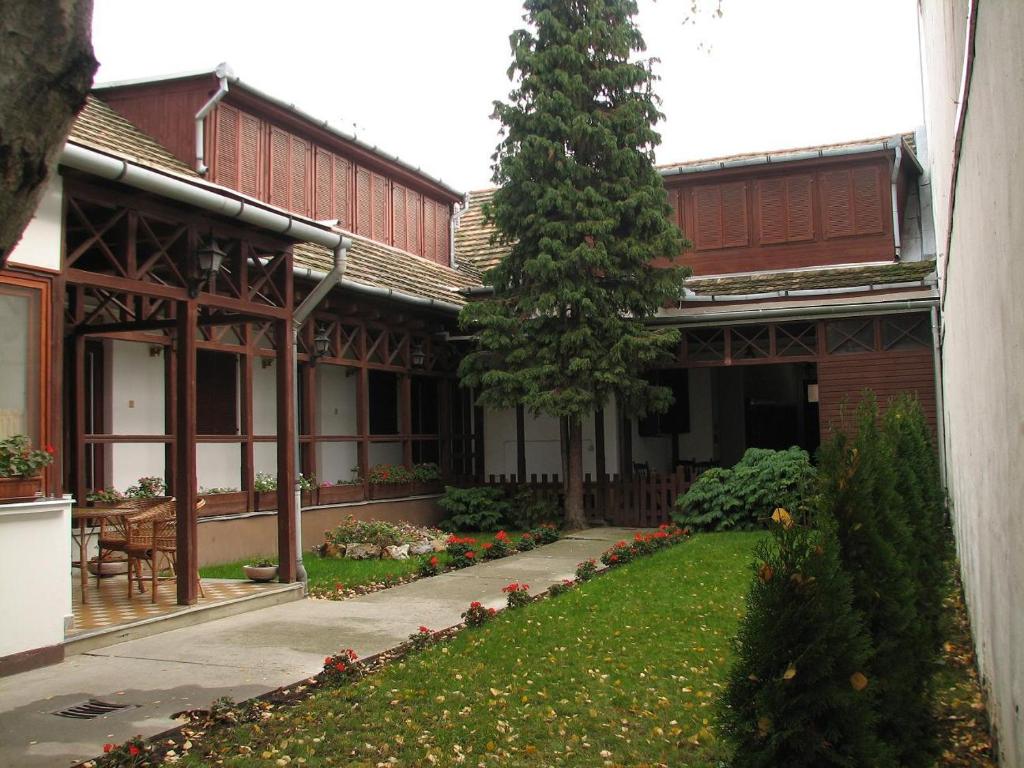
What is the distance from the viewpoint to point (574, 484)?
16625mm

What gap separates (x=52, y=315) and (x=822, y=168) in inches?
587

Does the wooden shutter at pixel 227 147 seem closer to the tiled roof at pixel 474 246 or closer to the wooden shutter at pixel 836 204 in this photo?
the tiled roof at pixel 474 246

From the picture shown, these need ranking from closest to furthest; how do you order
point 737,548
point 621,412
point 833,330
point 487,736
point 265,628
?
point 487,736 → point 265,628 → point 737,548 → point 833,330 → point 621,412

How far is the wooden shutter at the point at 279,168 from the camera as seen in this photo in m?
15.7

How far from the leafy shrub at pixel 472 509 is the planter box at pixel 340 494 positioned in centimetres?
181

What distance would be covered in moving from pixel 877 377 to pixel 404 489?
8.10m

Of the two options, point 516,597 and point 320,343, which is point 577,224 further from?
point 516,597

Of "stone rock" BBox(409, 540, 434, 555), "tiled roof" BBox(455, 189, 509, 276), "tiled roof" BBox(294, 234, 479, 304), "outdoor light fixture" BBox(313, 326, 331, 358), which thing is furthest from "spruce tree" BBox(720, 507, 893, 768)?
"tiled roof" BBox(455, 189, 509, 276)

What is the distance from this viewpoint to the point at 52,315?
7.44 metres

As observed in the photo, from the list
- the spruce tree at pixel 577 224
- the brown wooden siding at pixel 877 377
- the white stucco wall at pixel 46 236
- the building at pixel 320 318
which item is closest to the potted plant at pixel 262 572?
the building at pixel 320 318

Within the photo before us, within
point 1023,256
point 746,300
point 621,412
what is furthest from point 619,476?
point 1023,256

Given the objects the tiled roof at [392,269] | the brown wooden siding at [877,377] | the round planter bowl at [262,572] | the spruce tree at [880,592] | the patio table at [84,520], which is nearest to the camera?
the spruce tree at [880,592]

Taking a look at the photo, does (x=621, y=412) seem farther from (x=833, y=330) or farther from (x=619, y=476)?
(x=833, y=330)

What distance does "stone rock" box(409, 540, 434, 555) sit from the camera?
45.1ft
